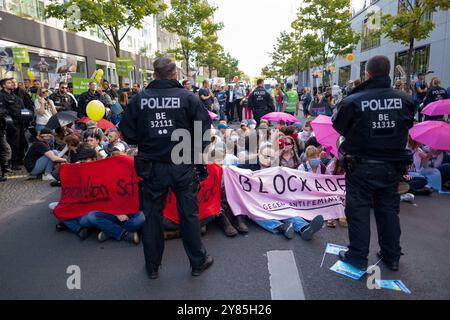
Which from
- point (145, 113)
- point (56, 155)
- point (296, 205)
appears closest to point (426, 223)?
point (296, 205)

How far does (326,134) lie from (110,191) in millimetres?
3546

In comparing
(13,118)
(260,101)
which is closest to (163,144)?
(13,118)

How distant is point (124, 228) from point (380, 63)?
11.8 feet

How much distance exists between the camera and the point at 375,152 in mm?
3434

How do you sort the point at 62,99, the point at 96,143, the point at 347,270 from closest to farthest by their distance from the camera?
the point at 347,270 < the point at 96,143 < the point at 62,99

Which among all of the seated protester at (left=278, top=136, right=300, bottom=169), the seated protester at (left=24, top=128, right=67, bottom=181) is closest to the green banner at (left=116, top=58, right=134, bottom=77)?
the seated protester at (left=24, top=128, right=67, bottom=181)

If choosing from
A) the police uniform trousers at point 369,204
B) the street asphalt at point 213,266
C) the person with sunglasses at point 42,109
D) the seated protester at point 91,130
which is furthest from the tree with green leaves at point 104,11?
the police uniform trousers at point 369,204

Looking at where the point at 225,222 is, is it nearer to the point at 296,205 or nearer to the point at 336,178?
the point at 296,205

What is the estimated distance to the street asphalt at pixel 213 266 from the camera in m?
3.30

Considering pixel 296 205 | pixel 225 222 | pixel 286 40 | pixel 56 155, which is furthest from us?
pixel 286 40

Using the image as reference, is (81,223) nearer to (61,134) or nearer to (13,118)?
(61,134)

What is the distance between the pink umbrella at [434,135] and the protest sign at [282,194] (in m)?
1.70

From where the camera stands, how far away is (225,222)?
4.86 metres

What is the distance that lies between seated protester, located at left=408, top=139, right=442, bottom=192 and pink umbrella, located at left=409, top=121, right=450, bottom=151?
0.53 meters
